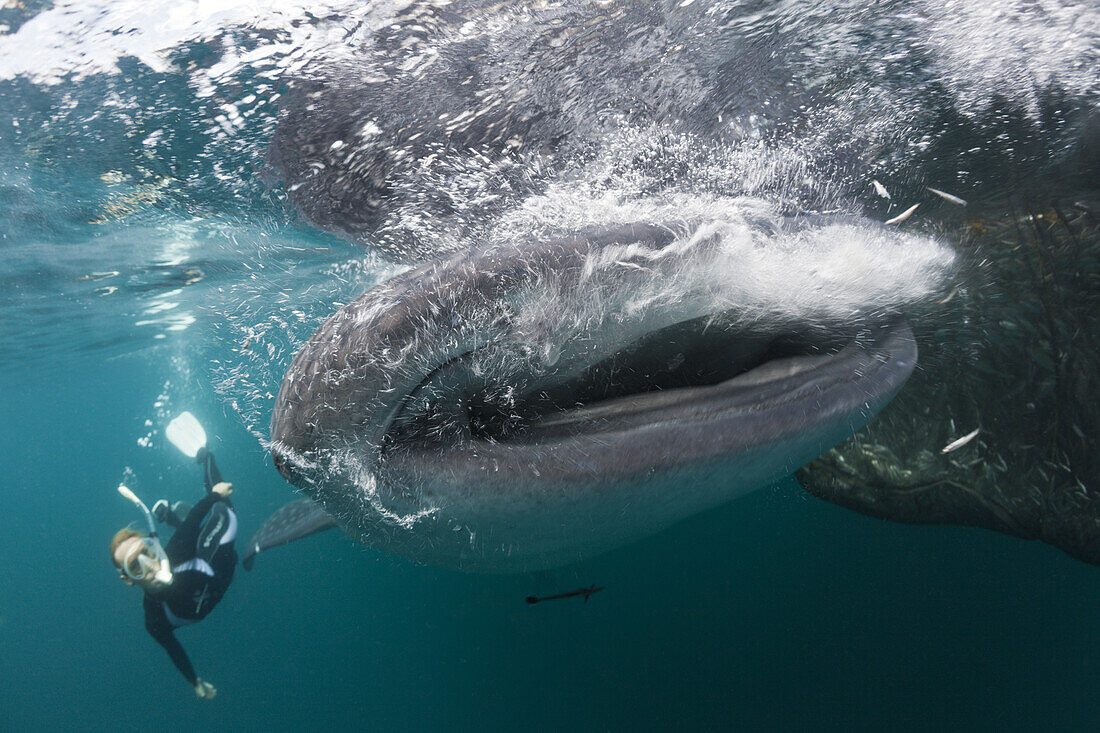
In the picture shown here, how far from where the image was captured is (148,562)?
8.16 metres

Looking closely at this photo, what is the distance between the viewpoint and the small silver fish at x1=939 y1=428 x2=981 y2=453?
125 inches

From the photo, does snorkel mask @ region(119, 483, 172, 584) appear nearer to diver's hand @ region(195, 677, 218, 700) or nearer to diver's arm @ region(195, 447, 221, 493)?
diver's hand @ region(195, 677, 218, 700)

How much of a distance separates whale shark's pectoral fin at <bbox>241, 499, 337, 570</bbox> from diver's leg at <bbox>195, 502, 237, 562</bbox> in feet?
12.2

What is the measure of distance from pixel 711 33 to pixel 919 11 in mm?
1037

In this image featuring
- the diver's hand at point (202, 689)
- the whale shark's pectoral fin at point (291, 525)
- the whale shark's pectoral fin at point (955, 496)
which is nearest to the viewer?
the whale shark's pectoral fin at point (955, 496)

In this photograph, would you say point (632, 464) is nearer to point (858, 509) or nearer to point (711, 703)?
point (858, 509)

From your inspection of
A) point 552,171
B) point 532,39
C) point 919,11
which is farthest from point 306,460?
point 552,171

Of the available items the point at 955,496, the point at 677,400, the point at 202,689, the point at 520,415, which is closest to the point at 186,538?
the point at 202,689

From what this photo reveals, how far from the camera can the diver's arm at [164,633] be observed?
9461 mm

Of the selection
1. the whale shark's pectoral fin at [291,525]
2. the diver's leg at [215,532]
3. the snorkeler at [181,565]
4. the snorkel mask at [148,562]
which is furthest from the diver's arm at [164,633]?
the whale shark's pectoral fin at [291,525]

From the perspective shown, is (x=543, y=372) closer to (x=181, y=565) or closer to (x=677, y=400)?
(x=677, y=400)

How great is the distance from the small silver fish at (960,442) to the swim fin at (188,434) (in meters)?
18.6

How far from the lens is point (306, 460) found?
1.16 meters

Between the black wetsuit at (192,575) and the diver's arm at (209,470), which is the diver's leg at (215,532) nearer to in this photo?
the black wetsuit at (192,575)
